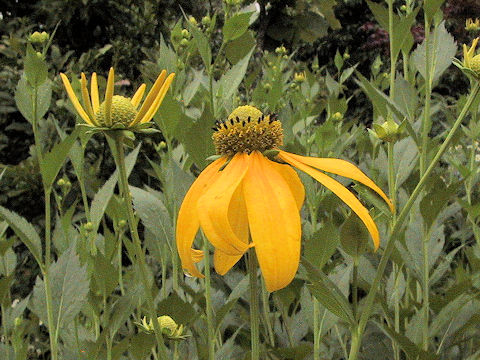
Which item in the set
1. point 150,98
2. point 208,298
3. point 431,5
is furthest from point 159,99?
point 431,5

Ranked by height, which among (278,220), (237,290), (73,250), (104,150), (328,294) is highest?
(278,220)

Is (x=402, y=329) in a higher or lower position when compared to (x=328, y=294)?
lower

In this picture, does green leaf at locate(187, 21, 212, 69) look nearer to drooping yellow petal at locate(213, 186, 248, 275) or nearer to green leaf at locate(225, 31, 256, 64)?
green leaf at locate(225, 31, 256, 64)

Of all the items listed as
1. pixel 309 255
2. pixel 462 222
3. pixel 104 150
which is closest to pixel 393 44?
pixel 309 255

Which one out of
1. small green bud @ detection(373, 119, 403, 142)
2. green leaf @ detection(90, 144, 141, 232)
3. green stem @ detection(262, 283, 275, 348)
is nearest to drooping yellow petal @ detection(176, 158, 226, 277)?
small green bud @ detection(373, 119, 403, 142)

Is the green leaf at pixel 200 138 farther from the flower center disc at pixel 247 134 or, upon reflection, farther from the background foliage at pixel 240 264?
the flower center disc at pixel 247 134

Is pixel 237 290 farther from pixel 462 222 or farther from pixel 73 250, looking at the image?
pixel 462 222

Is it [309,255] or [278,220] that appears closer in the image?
[278,220]

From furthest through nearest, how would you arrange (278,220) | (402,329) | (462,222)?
(462,222)
(402,329)
(278,220)

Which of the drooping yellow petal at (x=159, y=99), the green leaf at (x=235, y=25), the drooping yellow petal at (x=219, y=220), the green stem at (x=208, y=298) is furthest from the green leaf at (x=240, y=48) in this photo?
the drooping yellow petal at (x=219, y=220)
